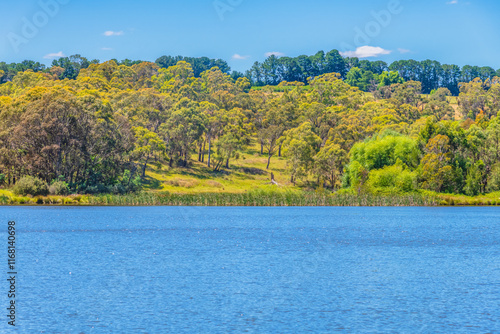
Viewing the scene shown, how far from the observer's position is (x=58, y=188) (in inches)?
4063

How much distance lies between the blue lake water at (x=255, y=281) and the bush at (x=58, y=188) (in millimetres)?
42785

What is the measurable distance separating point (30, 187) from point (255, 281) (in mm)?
75976

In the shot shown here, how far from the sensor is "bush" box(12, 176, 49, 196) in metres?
97.6

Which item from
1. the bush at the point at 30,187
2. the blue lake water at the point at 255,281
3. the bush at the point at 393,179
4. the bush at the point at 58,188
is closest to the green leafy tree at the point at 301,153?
the bush at the point at 393,179

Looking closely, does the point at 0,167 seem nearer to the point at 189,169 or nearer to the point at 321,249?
the point at 189,169

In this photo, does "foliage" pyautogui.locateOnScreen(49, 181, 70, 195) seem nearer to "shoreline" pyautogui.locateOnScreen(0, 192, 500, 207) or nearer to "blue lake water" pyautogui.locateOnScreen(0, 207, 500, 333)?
"shoreline" pyautogui.locateOnScreen(0, 192, 500, 207)

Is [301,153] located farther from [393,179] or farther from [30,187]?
[30,187]

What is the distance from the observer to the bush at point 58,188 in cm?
10275

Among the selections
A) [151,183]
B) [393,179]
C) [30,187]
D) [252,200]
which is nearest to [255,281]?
[252,200]

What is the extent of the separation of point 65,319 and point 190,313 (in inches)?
200

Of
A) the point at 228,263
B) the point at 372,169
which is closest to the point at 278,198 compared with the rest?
the point at 372,169

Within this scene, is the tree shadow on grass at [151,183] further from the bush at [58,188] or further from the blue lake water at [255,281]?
the blue lake water at [255,281]

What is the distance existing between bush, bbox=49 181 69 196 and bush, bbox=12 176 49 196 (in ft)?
4.97

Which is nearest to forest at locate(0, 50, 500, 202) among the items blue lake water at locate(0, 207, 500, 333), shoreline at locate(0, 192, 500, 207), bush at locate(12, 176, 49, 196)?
bush at locate(12, 176, 49, 196)
